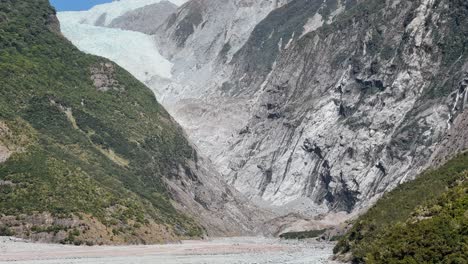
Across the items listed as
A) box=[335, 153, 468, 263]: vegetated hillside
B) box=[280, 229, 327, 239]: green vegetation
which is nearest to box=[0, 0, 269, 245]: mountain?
box=[280, 229, 327, 239]: green vegetation

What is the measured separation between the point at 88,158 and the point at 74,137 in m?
6.70

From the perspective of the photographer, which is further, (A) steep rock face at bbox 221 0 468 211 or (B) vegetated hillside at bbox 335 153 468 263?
(A) steep rock face at bbox 221 0 468 211

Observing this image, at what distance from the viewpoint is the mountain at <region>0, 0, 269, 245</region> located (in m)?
90.9

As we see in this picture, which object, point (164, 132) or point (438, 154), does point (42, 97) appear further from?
point (438, 154)

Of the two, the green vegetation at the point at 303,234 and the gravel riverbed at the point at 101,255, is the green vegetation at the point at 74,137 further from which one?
the green vegetation at the point at 303,234

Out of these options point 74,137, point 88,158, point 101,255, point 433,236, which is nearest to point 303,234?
point 88,158

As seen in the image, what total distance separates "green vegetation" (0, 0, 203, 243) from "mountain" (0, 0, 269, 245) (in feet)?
0.79

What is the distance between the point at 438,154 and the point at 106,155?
205 ft

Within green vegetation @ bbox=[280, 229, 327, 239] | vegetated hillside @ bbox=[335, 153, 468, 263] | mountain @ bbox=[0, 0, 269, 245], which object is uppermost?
vegetated hillside @ bbox=[335, 153, 468, 263]

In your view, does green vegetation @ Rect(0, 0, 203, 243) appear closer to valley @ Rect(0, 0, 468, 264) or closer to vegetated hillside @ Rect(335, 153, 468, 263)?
valley @ Rect(0, 0, 468, 264)

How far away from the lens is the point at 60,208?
89062mm

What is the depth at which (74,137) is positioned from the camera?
122 metres

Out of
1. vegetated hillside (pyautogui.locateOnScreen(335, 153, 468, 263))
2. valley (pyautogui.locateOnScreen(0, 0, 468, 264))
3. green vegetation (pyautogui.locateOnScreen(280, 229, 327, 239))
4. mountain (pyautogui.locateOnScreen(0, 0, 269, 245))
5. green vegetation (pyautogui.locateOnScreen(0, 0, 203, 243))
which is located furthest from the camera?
green vegetation (pyautogui.locateOnScreen(280, 229, 327, 239))

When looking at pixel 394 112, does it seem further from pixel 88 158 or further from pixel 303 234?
pixel 88 158
